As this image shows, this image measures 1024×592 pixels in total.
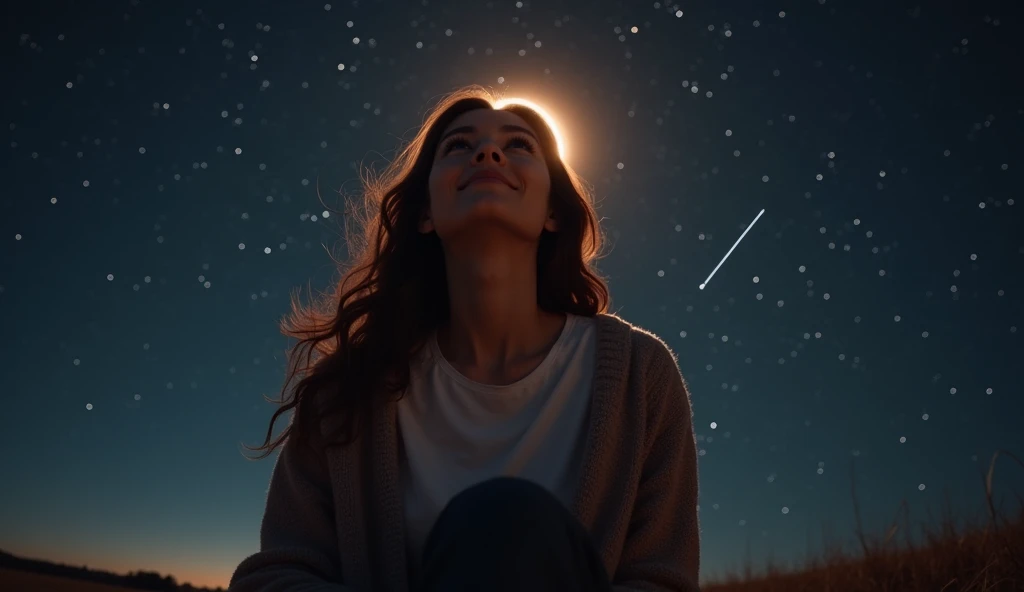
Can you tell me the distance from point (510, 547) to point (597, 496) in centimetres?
102

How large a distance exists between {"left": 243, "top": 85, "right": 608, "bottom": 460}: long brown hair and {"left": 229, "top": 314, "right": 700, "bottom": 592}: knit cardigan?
194mm

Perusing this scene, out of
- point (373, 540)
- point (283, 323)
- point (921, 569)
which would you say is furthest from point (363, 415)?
point (921, 569)

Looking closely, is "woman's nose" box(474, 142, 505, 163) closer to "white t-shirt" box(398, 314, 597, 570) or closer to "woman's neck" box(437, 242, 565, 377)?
"woman's neck" box(437, 242, 565, 377)

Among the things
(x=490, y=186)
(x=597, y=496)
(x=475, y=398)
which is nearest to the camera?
(x=597, y=496)

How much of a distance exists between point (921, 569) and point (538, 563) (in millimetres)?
2755

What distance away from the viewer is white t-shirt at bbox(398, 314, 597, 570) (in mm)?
2697

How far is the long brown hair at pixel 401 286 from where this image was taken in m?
3.02

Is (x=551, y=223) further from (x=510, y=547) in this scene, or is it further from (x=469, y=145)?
(x=510, y=547)

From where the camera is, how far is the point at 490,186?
10.0 feet

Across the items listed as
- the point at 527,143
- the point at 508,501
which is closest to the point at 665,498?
the point at 508,501

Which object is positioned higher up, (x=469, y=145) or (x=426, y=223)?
(x=469, y=145)

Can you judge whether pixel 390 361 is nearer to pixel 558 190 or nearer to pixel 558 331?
pixel 558 331

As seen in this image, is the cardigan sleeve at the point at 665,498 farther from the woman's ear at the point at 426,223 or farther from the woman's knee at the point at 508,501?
the woman's ear at the point at 426,223

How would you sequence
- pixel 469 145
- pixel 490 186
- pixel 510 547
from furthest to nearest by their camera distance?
pixel 469 145
pixel 490 186
pixel 510 547
